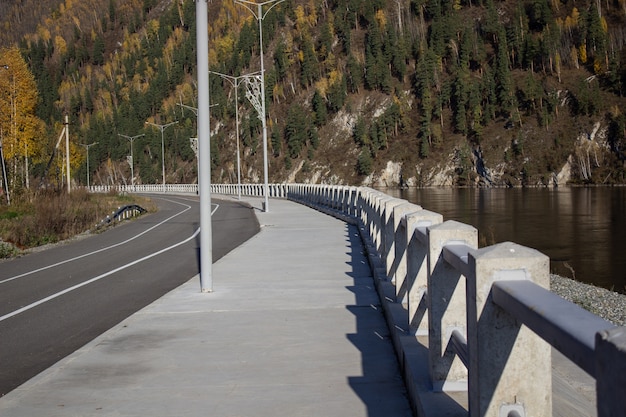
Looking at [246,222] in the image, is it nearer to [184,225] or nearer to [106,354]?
[184,225]

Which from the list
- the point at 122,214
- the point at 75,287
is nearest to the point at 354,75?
the point at 122,214

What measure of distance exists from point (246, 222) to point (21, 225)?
8.77m

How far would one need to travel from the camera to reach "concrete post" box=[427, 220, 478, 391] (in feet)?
16.1

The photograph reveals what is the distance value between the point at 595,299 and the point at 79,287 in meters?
10.9

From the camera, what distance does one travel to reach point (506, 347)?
3.38 metres

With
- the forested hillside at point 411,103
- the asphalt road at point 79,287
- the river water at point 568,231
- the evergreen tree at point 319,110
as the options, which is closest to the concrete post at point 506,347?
the asphalt road at point 79,287

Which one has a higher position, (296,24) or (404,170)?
(296,24)

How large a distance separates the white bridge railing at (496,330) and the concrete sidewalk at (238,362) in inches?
20.7

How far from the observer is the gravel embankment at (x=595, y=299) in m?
14.8

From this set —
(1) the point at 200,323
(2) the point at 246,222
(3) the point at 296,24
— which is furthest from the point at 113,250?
(3) the point at 296,24

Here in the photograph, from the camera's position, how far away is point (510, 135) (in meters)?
109

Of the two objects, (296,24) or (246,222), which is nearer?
(246,222)

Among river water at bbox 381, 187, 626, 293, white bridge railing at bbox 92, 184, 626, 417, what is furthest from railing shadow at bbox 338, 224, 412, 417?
river water at bbox 381, 187, 626, 293

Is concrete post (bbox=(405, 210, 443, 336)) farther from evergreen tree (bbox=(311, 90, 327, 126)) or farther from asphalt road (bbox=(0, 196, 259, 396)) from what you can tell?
evergreen tree (bbox=(311, 90, 327, 126))
